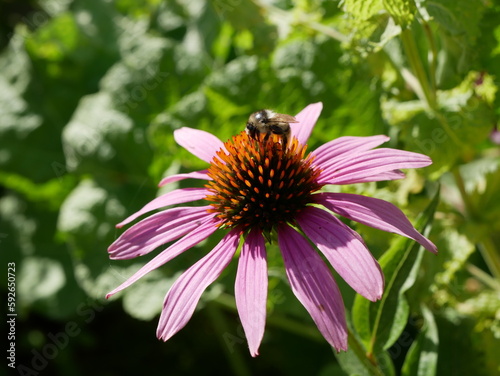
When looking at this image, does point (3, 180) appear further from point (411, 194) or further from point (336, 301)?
point (336, 301)

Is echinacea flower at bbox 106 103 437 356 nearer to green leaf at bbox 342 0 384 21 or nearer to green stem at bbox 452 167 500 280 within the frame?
green leaf at bbox 342 0 384 21

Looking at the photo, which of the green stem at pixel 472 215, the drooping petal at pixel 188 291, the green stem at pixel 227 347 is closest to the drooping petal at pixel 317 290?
the drooping petal at pixel 188 291

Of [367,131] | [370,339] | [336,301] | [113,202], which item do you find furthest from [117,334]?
[336,301]

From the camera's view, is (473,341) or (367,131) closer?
(473,341)

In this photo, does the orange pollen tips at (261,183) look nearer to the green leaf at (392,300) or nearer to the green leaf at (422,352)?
the green leaf at (392,300)

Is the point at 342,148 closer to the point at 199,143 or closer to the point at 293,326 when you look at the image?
the point at 199,143
